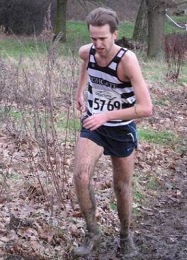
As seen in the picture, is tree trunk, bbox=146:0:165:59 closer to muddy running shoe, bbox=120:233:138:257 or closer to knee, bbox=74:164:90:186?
muddy running shoe, bbox=120:233:138:257

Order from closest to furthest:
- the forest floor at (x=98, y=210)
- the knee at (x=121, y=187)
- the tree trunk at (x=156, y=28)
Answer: the knee at (x=121, y=187)
the forest floor at (x=98, y=210)
the tree trunk at (x=156, y=28)

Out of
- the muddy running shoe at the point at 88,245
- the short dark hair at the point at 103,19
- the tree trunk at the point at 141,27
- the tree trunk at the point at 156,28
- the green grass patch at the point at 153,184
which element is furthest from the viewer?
the tree trunk at the point at 141,27

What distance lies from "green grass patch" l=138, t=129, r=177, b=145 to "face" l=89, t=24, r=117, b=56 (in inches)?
205

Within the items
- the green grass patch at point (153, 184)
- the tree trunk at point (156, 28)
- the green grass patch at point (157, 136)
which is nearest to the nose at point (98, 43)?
the green grass patch at point (153, 184)

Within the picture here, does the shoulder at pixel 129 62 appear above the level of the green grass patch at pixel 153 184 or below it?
above

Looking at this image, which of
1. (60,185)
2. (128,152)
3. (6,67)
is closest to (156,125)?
(6,67)

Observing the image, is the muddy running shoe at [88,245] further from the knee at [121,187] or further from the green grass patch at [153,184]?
the green grass patch at [153,184]

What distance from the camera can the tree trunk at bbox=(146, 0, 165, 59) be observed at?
21.3 meters

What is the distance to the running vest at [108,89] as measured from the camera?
4.97 m

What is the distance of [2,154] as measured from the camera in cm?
753

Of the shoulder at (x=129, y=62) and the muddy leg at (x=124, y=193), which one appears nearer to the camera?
the shoulder at (x=129, y=62)

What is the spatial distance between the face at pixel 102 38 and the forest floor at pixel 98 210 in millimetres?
1778

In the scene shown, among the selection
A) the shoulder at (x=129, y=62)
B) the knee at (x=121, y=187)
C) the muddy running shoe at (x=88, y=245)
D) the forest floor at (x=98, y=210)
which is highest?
the shoulder at (x=129, y=62)

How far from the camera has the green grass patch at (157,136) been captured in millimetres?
10082
